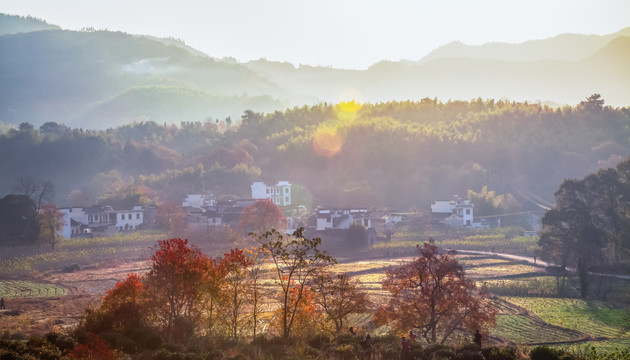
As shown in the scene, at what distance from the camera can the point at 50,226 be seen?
6091 centimetres

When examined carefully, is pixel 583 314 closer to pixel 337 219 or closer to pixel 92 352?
Answer: pixel 92 352

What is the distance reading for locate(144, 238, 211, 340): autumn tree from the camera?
76.0ft

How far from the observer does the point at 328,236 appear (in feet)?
213

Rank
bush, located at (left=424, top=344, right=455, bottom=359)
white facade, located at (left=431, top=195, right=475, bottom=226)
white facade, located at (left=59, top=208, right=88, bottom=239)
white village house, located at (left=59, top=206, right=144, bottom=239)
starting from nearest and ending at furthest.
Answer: bush, located at (left=424, top=344, right=455, bottom=359), white facade, located at (left=59, top=208, right=88, bottom=239), white village house, located at (left=59, top=206, right=144, bottom=239), white facade, located at (left=431, top=195, right=475, bottom=226)

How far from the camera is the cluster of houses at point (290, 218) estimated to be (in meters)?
67.1

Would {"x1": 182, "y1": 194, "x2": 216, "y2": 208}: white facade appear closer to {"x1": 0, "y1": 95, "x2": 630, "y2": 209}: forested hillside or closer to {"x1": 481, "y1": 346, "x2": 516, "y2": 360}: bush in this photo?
{"x1": 0, "y1": 95, "x2": 630, "y2": 209}: forested hillside

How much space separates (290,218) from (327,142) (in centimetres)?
4192

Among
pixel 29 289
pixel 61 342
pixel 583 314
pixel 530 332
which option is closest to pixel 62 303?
pixel 29 289

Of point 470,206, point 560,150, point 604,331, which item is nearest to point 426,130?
point 560,150

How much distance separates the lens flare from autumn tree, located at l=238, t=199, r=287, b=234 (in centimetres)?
3982

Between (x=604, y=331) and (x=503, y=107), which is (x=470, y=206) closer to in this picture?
(x=604, y=331)

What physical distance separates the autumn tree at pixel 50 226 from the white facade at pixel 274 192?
29291mm

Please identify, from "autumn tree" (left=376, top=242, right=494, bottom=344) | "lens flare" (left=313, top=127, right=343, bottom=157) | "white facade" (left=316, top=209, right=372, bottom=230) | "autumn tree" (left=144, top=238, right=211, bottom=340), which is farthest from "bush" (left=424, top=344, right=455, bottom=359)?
"lens flare" (left=313, top=127, right=343, bottom=157)

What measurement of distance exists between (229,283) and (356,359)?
725cm
